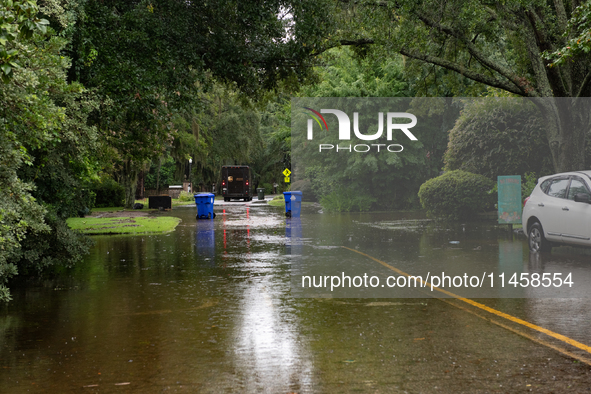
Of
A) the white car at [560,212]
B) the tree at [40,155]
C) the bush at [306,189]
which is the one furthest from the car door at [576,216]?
the bush at [306,189]

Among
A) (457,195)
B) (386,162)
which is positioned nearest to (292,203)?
(386,162)

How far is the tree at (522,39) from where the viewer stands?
63.5ft

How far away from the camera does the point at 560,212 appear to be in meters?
13.8

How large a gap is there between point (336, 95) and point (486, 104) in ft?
43.5

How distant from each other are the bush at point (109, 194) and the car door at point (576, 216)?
35.5 metres

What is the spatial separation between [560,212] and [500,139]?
10.4m

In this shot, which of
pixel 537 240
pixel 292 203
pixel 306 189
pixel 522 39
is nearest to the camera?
pixel 537 240

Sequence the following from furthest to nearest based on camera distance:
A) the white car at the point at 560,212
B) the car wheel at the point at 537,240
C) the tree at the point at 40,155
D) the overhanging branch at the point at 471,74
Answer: the overhanging branch at the point at 471,74, the car wheel at the point at 537,240, the white car at the point at 560,212, the tree at the point at 40,155

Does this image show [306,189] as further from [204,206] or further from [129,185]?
[204,206]

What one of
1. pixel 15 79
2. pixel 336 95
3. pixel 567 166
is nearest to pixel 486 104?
pixel 567 166

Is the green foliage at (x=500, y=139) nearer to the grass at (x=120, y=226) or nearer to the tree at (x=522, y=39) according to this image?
the tree at (x=522, y=39)

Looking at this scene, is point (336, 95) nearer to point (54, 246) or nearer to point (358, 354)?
point (54, 246)

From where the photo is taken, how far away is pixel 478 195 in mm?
24125

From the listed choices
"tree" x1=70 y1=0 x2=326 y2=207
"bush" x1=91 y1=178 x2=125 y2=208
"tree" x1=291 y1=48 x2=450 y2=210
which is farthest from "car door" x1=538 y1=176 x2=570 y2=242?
"bush" x1=91 y1=178 x2=125 y2=208
